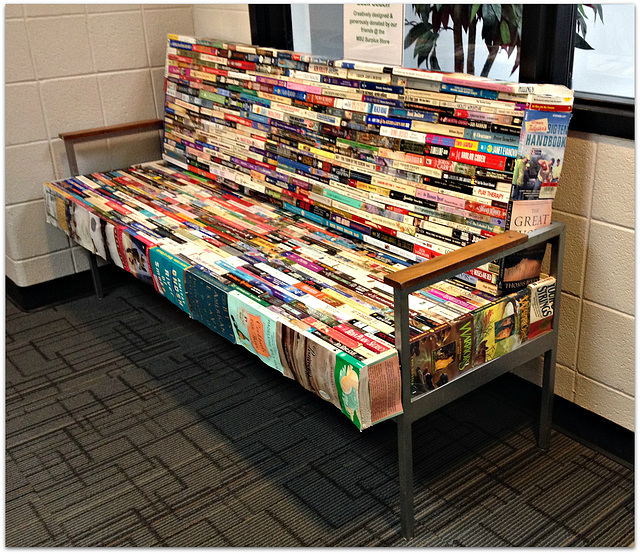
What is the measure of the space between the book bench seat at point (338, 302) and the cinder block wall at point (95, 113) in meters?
0.14

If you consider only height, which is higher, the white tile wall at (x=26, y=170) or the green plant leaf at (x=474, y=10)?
the green plant leaf at (x=474, y=10)

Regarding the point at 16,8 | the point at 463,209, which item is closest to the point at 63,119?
the point at 16,8

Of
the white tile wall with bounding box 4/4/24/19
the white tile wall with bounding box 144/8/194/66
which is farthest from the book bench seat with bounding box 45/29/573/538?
the white tile wall with bounding box 4/4/24/19

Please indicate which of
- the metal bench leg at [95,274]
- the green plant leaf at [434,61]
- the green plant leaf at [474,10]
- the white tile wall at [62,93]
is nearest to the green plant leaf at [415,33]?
the green plant leaf at [434,61]

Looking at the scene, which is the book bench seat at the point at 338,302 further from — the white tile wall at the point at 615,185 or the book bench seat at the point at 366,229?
the white tile wall at the point at 615,185

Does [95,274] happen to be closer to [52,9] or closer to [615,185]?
[52,9]

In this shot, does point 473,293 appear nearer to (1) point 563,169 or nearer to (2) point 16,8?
(1) point 563,169

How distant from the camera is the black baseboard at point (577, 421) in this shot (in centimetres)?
216

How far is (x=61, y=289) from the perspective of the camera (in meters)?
3.45

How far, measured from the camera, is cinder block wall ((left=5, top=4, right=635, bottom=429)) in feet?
7.17

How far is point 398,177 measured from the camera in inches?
89.4

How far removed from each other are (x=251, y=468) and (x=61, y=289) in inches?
67.1

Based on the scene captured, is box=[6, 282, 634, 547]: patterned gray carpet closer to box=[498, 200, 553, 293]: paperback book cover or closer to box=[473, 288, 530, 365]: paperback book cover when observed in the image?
box=[473, 288, 530, 365]: paperback book cover

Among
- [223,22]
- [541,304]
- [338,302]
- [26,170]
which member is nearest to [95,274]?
[26,170]
